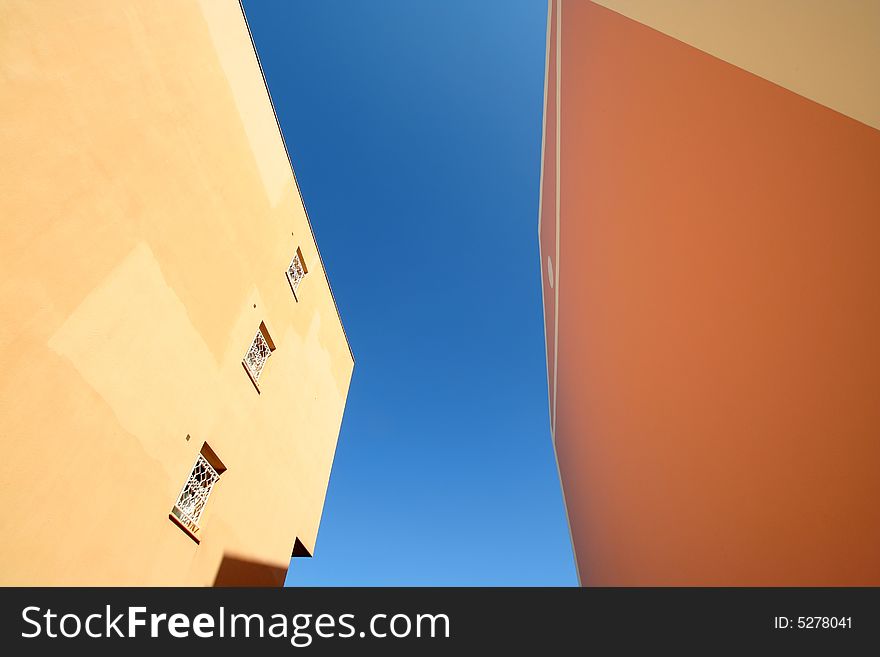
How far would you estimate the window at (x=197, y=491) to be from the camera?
14.8 ft

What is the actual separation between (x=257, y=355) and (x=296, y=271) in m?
2.12

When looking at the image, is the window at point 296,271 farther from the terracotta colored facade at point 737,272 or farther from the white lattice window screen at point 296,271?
the terracotta colored facade at point 737,272

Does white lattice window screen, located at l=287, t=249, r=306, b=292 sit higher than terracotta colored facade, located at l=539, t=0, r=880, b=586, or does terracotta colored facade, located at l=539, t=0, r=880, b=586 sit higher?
white lattice window screen, located at l=287, t=249, r=306, b=292

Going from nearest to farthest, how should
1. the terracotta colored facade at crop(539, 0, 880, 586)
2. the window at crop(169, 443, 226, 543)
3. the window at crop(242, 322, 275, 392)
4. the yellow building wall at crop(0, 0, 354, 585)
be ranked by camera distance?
1. the terracotta colored facade at crop(539, 0, 880, 586)
2. the yellow building wall at crop(0, 0, 354, 585)
3. the window at crop(169, 443, 226, 543)
4. the window at crop(242, 322, 275, 392)

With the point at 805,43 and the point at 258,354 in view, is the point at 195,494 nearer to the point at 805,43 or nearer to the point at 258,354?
the point at 258,354

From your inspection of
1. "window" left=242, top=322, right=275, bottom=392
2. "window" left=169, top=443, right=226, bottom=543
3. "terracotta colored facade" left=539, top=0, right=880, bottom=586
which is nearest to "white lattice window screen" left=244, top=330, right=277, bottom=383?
"window" left=242, top=322, right=275, bottom=392

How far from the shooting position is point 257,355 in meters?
6.30

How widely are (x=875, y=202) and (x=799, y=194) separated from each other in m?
0.36

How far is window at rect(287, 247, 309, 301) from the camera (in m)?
7.40

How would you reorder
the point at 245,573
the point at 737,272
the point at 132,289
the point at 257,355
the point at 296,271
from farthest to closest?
1. the point at 296,271
2. the point at 257,355
3. the point at 245,573
4. the point at 132,289
5. the point at 737,272

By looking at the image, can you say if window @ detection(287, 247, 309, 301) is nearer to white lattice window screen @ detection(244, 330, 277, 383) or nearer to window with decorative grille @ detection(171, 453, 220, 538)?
white lattice window screen @ detection(244, 330, 277, 383)

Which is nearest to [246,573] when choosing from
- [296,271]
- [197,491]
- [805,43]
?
[197,491]
